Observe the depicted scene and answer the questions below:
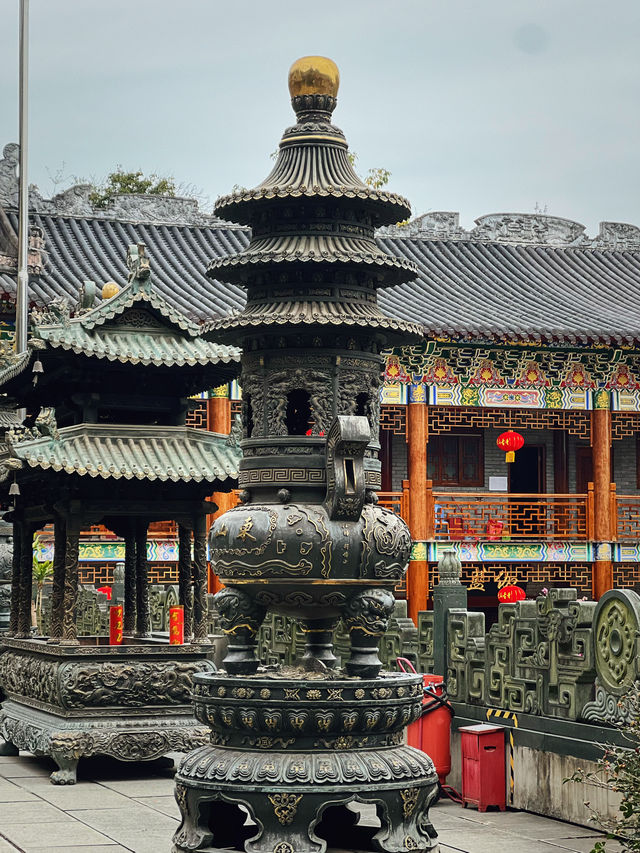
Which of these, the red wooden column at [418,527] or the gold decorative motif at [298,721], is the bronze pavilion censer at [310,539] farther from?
the red wooden column at [418,527]

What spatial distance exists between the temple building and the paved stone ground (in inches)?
431

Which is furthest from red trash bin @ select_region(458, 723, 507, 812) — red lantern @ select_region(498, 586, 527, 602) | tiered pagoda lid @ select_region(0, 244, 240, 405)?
red lantern @ select_region(498, 586, 527, 602)

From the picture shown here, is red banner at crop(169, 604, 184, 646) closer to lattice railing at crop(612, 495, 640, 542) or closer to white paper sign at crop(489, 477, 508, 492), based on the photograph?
lattice railing at crop(612, 495, 640, 542)

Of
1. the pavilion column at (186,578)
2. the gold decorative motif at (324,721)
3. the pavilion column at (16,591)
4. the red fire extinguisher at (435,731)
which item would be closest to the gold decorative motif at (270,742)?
the gold decorative motif at (324,721)

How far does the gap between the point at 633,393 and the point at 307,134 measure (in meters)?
17.4

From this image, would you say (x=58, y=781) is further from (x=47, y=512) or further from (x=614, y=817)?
(x=614, y=817)

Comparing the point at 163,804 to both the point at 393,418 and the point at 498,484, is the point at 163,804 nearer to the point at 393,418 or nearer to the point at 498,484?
the point at 393,418

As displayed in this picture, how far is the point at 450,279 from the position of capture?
87.2ft

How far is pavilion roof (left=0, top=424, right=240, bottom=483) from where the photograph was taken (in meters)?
11.3

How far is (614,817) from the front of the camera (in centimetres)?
820

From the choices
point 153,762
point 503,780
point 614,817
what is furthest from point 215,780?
point 153,762

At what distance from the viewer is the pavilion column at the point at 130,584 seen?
43.1 feet

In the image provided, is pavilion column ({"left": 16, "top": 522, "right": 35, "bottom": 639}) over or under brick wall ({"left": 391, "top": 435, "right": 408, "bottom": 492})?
under

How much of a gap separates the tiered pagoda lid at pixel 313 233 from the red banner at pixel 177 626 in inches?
188
